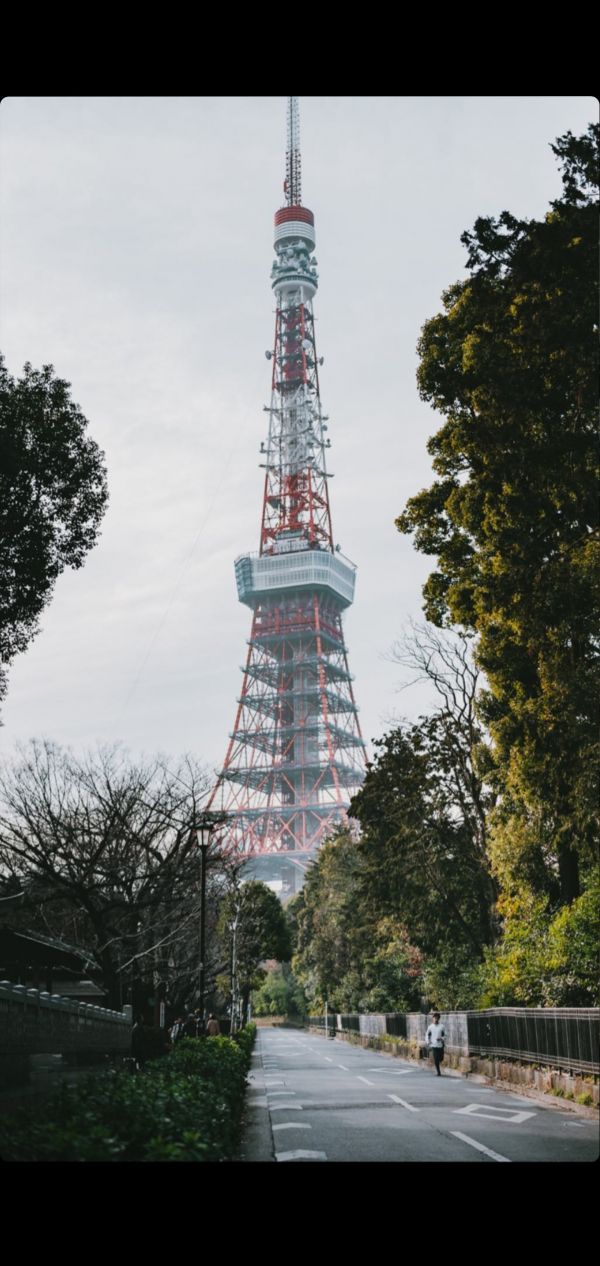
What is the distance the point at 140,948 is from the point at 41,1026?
1331 cm

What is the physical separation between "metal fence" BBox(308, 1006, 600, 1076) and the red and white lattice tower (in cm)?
6015

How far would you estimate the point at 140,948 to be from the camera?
1061 inches

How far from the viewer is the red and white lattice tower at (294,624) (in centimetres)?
8631

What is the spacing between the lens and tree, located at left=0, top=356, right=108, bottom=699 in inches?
484

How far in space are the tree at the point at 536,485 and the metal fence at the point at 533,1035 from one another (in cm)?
228

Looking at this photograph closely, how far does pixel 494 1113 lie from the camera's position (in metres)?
11.8

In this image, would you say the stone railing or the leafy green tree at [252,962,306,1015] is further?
the leafy green tree at [252,962,306,1015]

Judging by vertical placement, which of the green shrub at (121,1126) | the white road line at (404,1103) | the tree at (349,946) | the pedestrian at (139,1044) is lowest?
the white road line at (404,1103)

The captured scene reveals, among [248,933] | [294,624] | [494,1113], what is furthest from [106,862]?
[294,624]

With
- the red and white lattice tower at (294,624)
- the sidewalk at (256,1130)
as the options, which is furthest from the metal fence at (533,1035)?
the red and white lattice tower at (294,624)

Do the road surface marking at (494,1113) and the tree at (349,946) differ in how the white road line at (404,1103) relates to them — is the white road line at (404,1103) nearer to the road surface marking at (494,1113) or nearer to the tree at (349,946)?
the road surface marking at (494,1113)

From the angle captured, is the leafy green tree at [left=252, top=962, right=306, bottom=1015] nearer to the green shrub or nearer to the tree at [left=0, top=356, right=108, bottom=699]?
the tree at [left=0, top=356, right=108, bottom=699]

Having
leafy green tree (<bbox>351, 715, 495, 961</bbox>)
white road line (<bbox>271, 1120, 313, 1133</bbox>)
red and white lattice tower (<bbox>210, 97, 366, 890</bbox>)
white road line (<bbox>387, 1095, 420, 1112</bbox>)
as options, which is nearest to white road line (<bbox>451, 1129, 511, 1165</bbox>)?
white road line (<bbox>271, 1120, 313, 1133</bbox>)

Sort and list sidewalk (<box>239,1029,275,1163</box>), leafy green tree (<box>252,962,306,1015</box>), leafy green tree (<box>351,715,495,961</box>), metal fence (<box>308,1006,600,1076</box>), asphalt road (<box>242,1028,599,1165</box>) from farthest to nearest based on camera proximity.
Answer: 1. leafy green tree (<box>252,962,306,1015</box>)
2. leafy green tree (<box>351,715,495,961</box>)
3. metal fence (<box>308,1006,600,1076</box>)
4. sidewalk (<box>239,1029,275,1163</box>)
5. asphalt road (<box>242,1028,599,1165</box>)
